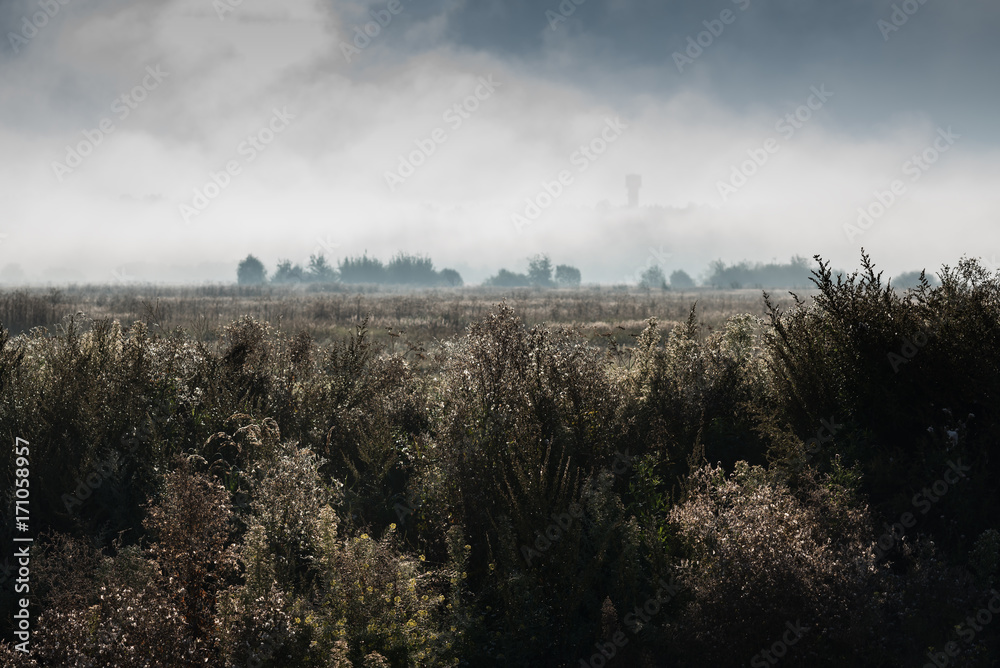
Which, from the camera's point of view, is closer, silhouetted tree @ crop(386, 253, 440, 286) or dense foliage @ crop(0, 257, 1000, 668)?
dense foliage @ crop(0, 257, 1000, 668)

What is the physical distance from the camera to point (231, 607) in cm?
411

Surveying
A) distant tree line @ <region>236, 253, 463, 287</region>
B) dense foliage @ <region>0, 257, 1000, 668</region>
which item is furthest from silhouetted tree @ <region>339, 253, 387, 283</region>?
dense foliage @ <region>0, 257, 1000, 668</region>

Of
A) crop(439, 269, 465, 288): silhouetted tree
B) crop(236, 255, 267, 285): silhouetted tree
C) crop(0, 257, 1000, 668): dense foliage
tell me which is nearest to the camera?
crop(0, 257, 1000, 668): dense foliage

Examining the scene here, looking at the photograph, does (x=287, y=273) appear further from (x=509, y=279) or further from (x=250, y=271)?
(x=509, y=279)

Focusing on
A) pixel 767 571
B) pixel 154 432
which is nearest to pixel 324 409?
pixel 154 432

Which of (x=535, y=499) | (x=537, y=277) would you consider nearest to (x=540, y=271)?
(x=537, y=277)

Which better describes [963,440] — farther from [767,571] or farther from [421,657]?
[421,657]

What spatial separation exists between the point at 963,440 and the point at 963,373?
2.24 feet

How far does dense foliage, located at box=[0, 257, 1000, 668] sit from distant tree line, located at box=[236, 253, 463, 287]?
174488 mm

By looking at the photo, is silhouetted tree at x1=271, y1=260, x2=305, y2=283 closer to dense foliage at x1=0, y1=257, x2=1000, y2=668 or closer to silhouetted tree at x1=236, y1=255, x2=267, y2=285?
silhouetted tree at x1=236, y1=255, x2=267, y2=285

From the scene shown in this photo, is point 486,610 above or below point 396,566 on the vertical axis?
below

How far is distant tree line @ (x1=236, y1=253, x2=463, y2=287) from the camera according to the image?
17562 centimetres

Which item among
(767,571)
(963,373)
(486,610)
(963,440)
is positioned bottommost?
(486,610)

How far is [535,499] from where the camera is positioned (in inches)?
214
